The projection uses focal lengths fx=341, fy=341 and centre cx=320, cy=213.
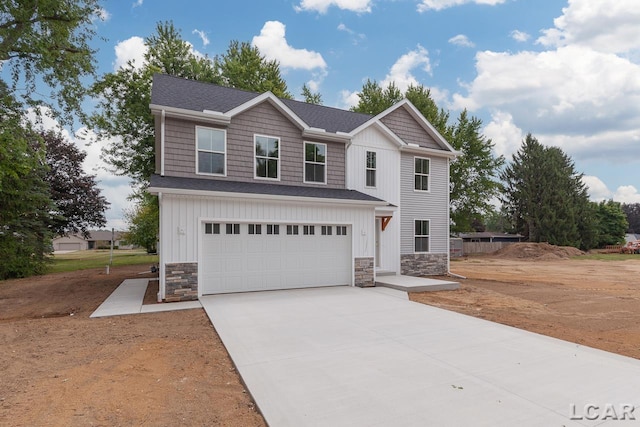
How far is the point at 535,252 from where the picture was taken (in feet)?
107

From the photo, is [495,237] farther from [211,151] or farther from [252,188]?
[211,151]

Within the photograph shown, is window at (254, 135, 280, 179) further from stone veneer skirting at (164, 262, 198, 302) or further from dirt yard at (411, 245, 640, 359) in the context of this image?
dirt yard at (411, 245, 640, 359)

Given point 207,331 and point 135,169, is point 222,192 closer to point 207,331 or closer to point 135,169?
point 207,331

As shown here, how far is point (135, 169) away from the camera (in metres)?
20.7

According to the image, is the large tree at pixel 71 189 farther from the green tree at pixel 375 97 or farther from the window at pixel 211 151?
the green tree at pixel 375 97

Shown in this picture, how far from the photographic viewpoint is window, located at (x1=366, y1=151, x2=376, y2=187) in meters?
13.8

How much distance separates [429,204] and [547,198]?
31.4m

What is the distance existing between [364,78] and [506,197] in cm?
2437

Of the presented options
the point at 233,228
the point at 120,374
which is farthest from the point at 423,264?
the point at 120,374

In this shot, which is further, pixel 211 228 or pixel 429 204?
pixel 429 204

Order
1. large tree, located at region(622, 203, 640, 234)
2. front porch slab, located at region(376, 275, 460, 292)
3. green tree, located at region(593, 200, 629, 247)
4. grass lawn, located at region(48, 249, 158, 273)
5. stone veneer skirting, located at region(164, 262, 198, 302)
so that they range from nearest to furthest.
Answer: stone veneer skirting, located at region(164, 262, 198, 302), front porch slab, located at region(376, 275, 460, 292), grass lawn, located at region(48, 249, 158, 273), green tree, located at region(593, 200, 629, 247), large tree, located at region(622, 203, 640, 234)

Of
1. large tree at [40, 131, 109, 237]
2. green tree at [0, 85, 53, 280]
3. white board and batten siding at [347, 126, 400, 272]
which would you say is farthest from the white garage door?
large tree at [40, 131, 109, 237]

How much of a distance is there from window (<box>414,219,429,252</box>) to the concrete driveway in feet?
24.6

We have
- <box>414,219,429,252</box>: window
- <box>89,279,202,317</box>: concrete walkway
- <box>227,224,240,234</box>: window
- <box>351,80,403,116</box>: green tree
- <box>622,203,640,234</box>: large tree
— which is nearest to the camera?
<box>89,279,202,317</box>: concrete walkway
